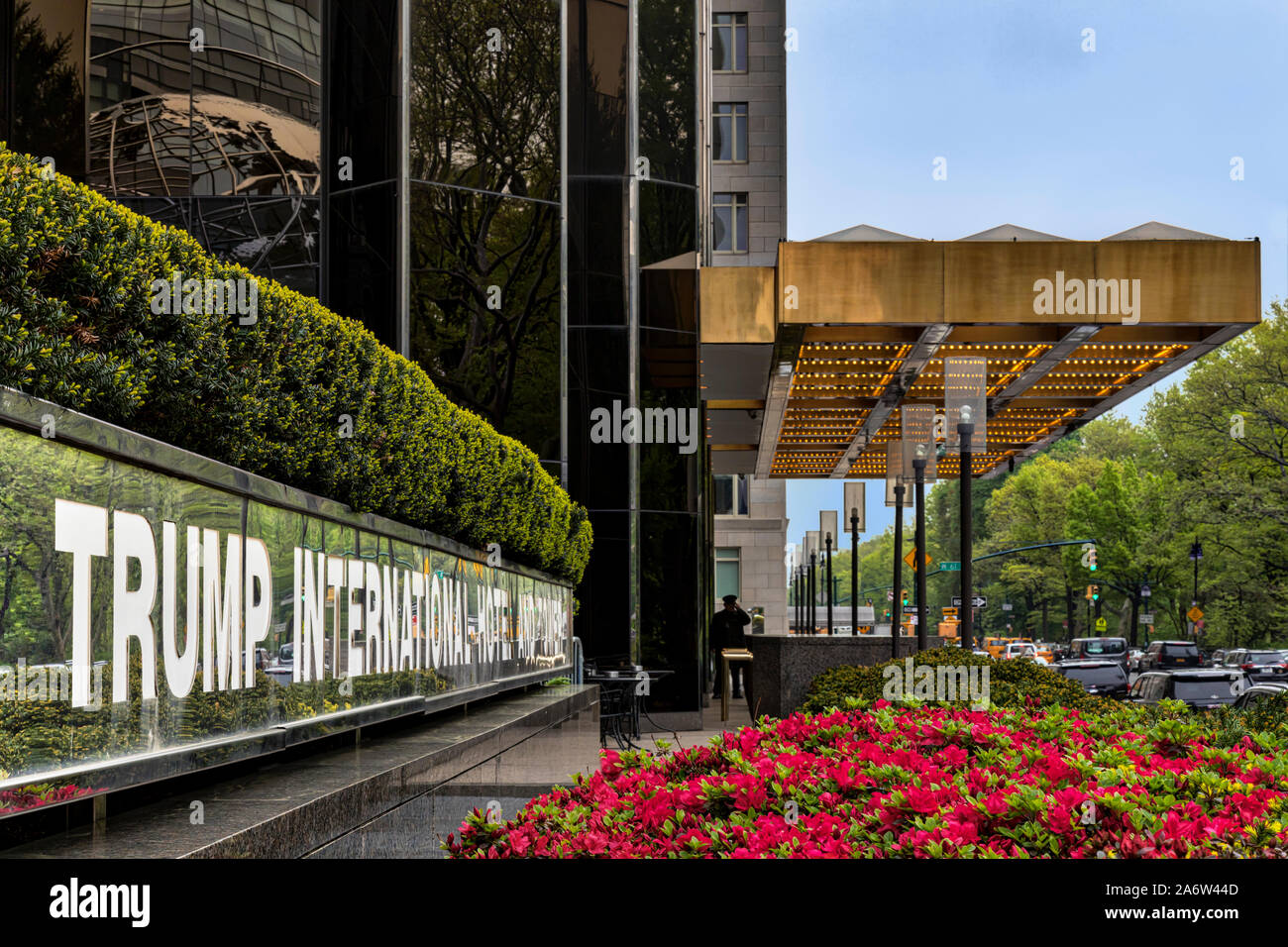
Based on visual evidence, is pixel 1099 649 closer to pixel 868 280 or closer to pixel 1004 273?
pixel 1004 273

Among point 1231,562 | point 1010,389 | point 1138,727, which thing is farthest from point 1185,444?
point 1138,727

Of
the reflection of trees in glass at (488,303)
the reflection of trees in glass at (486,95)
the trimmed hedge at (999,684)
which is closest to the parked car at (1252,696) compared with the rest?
the trimmed hedge at (999,684)

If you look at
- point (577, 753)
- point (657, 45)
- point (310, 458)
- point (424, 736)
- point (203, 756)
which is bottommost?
point (577, 753)

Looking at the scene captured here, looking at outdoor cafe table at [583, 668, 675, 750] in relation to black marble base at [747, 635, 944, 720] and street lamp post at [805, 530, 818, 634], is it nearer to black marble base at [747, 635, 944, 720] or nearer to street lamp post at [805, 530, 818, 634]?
black marble base at [747, 635, 944, 720]

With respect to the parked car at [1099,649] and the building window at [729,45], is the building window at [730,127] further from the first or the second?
the parked car at [1099,649]

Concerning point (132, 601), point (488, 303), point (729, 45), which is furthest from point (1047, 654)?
point (132, 601)

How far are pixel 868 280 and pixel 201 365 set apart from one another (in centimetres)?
1486

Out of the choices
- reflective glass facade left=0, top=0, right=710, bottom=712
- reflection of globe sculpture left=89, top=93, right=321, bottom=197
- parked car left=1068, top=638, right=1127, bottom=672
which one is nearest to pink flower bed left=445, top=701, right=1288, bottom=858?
reflective glass facade left=0, top=0, right=710, bottom=712

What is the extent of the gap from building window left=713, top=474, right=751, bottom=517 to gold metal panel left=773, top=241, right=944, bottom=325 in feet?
128

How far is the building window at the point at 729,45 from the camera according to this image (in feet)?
151

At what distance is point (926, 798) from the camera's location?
4.01 meters
